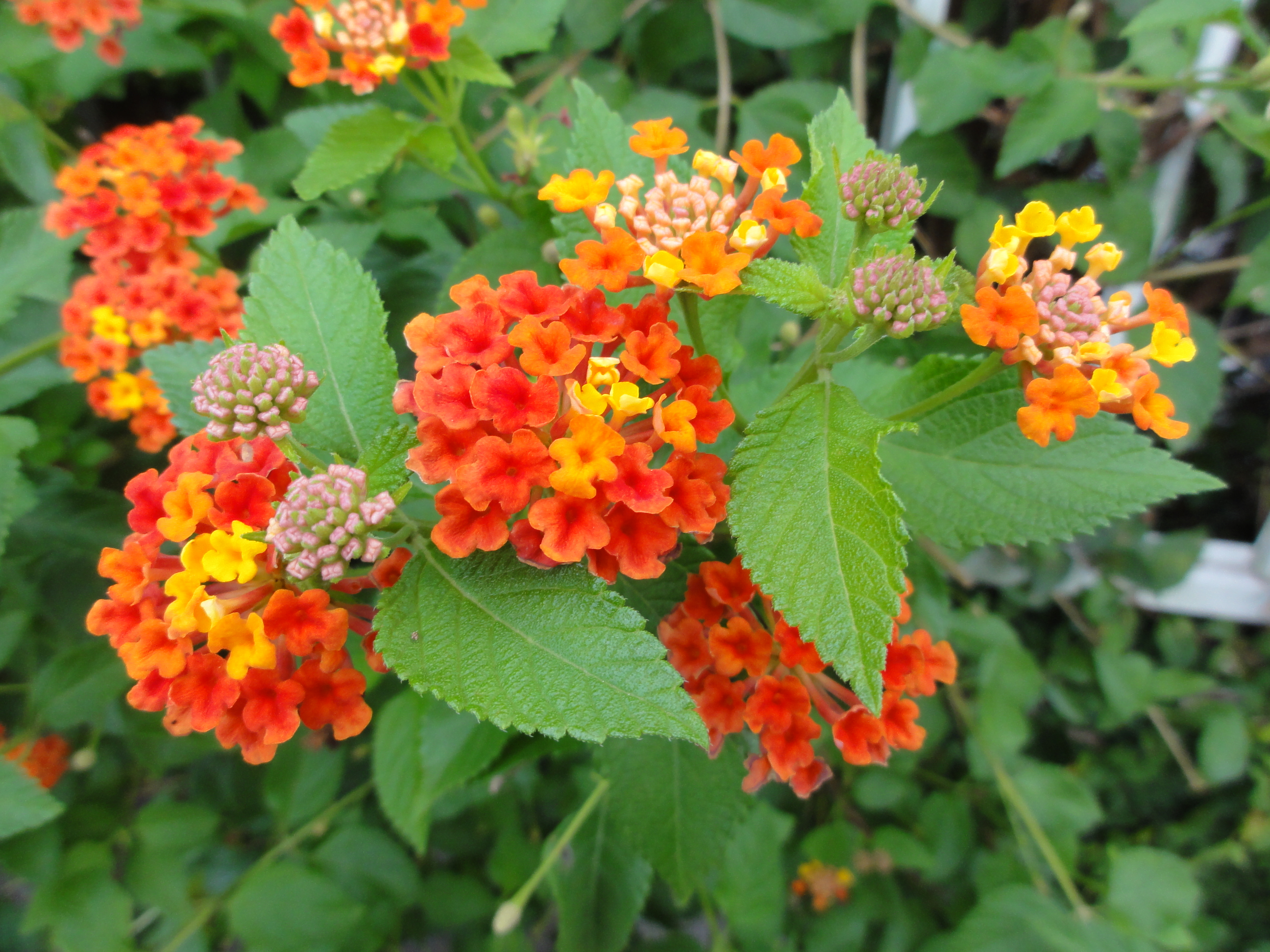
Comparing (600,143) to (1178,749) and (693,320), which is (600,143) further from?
(1178,749)

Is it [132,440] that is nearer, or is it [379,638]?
[379,638]

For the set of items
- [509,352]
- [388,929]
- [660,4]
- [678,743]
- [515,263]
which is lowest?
[388,929]

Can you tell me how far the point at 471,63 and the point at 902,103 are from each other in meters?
0.98

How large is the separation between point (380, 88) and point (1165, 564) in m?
1.88

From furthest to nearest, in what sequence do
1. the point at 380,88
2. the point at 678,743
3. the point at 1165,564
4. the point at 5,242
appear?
the point at 1165,564 → the point at 380,88 → the point at 5,242 → the point at 678,743

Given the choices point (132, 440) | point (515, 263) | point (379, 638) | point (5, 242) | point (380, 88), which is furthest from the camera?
point (132, 440)

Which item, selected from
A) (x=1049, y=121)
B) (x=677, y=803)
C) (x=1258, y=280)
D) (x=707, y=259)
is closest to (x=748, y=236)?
(x=707, y=259)

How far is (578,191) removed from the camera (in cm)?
61

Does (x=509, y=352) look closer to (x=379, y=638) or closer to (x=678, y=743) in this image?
(x=379, y=638)

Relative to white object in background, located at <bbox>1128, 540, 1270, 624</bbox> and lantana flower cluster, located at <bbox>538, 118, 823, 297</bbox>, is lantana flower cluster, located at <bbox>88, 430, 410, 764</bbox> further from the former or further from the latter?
white object in background, located at <bbox>1128, 540, 1270, 624</bbox>

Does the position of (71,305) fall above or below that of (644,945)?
above

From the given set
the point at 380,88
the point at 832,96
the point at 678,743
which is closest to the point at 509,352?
the point at 678,743

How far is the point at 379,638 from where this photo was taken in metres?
0.54

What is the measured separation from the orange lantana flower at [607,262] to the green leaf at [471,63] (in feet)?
1.62
